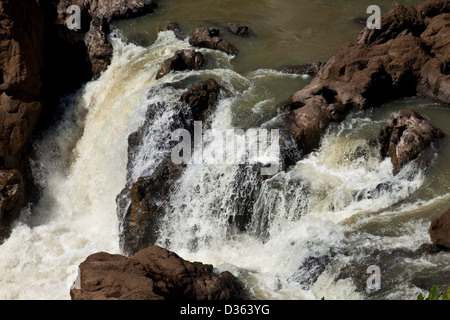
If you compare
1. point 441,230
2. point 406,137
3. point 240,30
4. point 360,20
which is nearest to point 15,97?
point 240,30

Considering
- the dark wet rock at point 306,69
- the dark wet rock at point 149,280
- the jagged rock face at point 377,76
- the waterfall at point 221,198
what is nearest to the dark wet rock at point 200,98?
the waterfall at point 221,198

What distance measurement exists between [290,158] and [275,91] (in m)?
2.68

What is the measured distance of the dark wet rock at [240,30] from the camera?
1570 centimetres

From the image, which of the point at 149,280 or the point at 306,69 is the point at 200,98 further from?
the point at 149,280

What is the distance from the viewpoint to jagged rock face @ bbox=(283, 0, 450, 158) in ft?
36.5

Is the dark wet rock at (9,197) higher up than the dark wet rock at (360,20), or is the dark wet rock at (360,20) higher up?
the dark wet rock at (360,20)

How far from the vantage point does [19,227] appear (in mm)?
12219

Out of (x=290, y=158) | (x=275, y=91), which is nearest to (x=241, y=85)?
(x=275, y=91)

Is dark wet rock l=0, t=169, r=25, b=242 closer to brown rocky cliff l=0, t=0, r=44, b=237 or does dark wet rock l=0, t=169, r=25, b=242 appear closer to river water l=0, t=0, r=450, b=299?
brown rocky cliff l=0, t=0, r=44, b=237

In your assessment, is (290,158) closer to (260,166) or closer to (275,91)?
(260,166)

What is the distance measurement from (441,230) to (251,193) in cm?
358

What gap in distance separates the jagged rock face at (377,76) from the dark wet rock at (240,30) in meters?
3.94

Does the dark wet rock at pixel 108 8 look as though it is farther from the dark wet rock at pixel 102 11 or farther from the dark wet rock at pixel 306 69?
the dark wet rock at pixel 306 69

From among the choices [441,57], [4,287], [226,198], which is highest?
[441,57]
